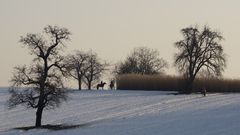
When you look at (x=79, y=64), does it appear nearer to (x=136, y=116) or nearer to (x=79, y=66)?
(x=79, y=66)

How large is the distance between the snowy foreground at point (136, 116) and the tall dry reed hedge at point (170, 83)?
1274 centimetres

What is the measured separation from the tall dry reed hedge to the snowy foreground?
41.8 ft

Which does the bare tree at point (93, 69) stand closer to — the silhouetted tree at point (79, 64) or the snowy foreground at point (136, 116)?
the silhouetted tree at point (79, 64)

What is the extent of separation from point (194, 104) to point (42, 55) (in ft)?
55.7

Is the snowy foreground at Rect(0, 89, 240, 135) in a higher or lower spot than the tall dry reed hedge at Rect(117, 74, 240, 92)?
lower

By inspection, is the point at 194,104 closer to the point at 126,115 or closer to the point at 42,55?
the point at 126,115

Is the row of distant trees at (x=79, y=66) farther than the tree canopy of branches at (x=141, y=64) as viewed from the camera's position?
No

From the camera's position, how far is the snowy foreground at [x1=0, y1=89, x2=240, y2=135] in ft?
137

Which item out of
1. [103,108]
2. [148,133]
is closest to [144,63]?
[103,108]

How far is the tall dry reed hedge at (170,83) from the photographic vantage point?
83.4 m

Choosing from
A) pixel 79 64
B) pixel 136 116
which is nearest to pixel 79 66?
pixel 79 64

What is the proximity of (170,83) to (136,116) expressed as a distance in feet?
116

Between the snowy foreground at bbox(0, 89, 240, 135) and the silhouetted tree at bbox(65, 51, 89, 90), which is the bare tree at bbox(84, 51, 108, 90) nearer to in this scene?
the silhouetted tree at bbox(65, 51, 89, 90)

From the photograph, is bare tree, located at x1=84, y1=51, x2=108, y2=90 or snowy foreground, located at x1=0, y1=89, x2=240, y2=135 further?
bare tree, located at x1=84, y1=51, x2=108, y2=90
